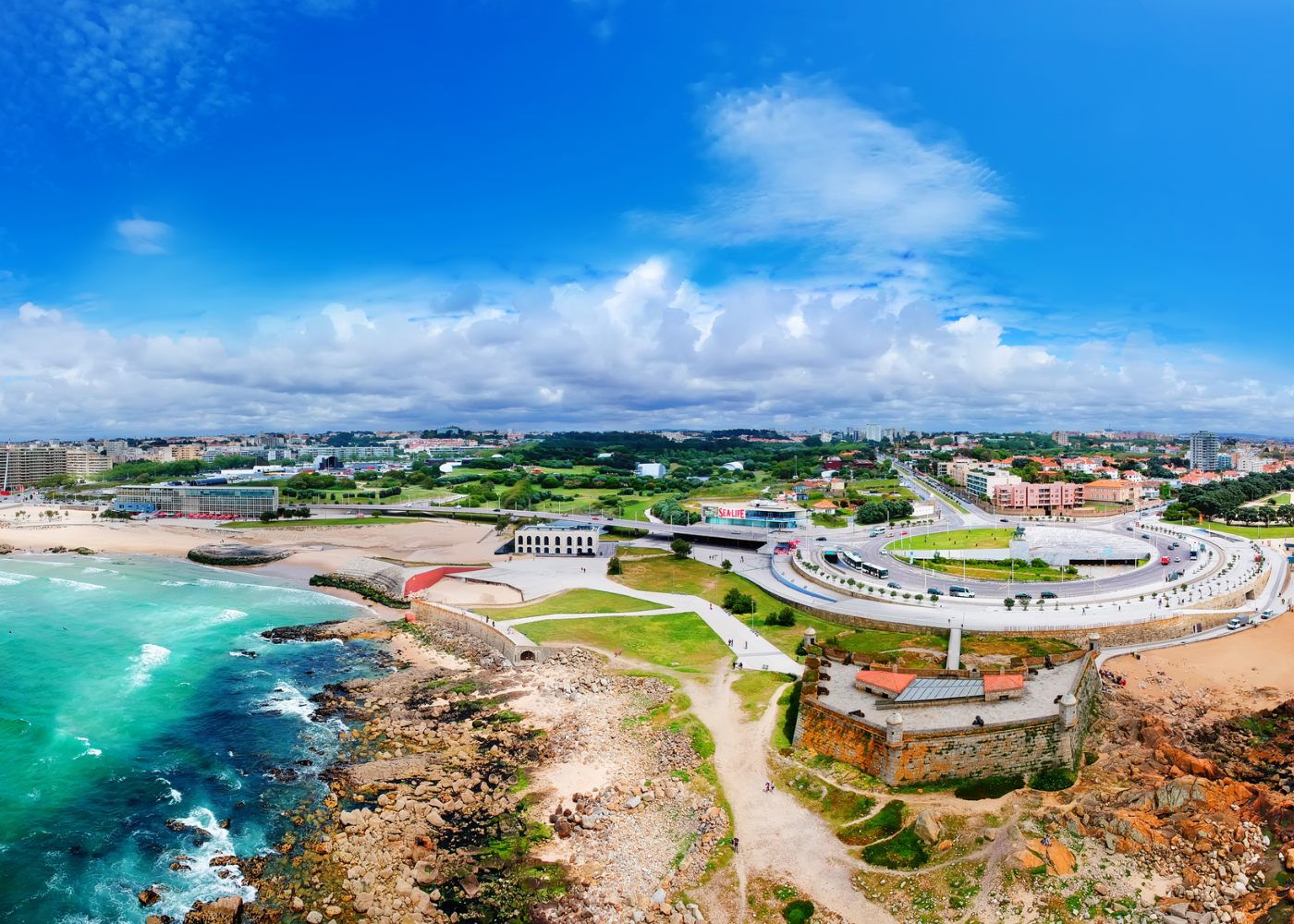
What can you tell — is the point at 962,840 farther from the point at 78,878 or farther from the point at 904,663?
the point at 78,878

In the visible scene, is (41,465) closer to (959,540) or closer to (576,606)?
(576,606)

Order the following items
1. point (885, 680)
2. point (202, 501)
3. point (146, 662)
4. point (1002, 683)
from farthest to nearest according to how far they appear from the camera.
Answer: point (202, 501) < point (146, 662) < point (885, 680) < point (1002, 683)

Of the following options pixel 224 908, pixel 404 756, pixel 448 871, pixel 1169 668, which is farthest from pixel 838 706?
pixel 1169 668

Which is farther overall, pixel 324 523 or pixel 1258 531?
pixel 324 523

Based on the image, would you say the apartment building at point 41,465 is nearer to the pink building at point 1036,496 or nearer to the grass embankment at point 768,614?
the grass embankment at point 768,614

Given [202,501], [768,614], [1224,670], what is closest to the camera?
[1224,670]

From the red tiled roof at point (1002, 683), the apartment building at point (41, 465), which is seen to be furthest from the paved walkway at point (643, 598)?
the apartment building at point (41, 465)

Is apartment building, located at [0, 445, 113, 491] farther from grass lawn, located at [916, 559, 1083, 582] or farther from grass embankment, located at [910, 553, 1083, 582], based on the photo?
grass lawn, located at [916, 559, 1083, 582]

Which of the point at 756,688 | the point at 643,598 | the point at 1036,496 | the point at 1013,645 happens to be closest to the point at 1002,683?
the point at 756,688

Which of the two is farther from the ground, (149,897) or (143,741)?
(143,741)
